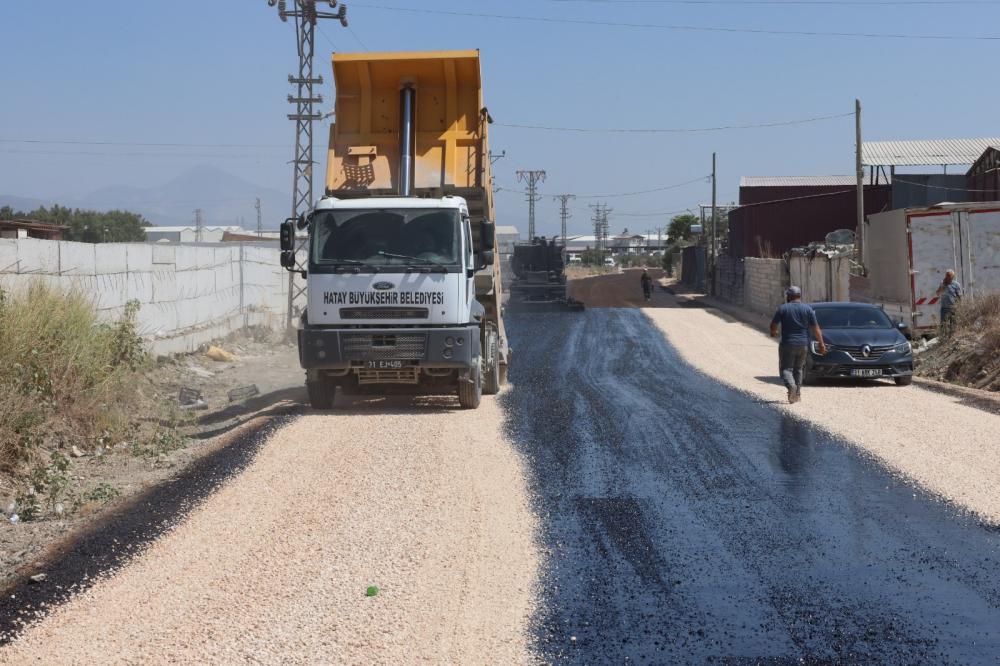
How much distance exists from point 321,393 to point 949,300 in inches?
505

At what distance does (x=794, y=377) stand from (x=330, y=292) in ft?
21.0

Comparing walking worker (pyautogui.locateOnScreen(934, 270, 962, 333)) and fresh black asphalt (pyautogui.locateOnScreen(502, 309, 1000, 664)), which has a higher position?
walking worker (pyautogui.locateOnScreen(934, 270, 962, 333))

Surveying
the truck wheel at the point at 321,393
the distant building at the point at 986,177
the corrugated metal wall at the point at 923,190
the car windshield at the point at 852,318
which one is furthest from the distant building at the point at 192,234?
the truck wheel at the point at 321,393

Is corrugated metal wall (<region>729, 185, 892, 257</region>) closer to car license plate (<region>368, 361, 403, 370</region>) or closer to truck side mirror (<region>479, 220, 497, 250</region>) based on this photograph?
truck side mirror (<region>479, 220, 497, 250</region>)

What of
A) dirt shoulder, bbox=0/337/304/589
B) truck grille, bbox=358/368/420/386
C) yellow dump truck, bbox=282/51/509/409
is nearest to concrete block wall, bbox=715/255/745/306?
dirt shoulder, bbox=0/337/304/589

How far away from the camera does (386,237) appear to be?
13.9 metres

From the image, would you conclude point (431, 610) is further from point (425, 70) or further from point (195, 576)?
point (425, 70)

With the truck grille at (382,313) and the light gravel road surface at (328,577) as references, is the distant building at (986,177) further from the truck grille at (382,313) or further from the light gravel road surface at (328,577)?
the light gravel road surface at (328,577)

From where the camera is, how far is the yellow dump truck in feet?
45.2

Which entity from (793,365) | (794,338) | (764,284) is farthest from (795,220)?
(793,365)

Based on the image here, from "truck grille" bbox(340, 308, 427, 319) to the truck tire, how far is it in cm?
182

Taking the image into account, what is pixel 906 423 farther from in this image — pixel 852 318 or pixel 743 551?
pixel 743 551

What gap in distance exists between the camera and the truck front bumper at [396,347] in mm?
13781

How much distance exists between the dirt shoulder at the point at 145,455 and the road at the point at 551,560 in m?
0.77
